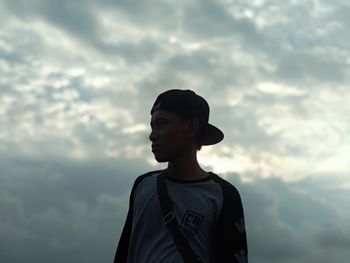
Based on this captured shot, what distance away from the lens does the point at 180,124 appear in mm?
6379

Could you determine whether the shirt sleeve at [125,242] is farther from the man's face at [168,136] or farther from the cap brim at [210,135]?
the cap brim at [210,135]

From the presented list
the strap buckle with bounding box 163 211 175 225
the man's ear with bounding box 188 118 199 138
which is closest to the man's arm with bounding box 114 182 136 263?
the strap buckle with bounding box 163 211 175 225

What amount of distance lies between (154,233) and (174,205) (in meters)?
0.39

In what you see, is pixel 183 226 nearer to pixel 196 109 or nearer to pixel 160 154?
pixel 160 154

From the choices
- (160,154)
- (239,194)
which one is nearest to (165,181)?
(160,154)

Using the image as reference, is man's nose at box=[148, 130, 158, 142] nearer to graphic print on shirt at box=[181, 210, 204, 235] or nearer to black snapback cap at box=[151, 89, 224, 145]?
black snapback cap at box=[151, 89, 224, 145]

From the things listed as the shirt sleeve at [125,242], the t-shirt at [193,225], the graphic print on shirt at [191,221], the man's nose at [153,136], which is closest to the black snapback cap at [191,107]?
the man's nose at [153,136]

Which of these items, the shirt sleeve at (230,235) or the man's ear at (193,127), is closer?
the shirt sleeve at (230,235)

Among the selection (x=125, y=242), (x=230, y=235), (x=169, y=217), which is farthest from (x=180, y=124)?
(x=125, y=242)

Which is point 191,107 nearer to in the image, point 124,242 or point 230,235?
point 230,235

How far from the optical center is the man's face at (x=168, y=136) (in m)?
6.26

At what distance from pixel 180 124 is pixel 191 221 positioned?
1.16 meters

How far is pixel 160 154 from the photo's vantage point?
6258 millimetres

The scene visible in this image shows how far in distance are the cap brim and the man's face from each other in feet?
0.92
